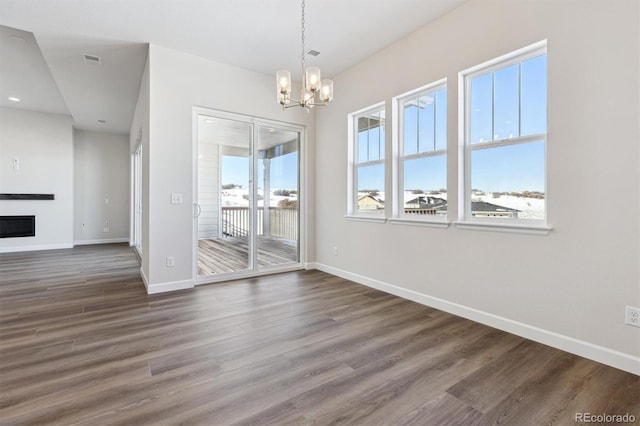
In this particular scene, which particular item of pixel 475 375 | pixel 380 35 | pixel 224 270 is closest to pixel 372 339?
pixel 475 375

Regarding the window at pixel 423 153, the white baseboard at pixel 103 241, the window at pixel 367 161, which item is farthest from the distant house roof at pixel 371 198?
the white baseboard at pixel 103 241

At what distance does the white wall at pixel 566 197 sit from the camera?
206 cm

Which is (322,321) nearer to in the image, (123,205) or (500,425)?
(500,425)

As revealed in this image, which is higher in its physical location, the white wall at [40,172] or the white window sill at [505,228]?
the white wall at [40,172]

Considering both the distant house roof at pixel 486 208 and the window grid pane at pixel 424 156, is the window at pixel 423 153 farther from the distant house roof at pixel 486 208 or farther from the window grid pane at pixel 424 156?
the distant house roof at pixel 486 208

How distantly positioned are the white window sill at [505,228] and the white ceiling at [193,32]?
2240 mm

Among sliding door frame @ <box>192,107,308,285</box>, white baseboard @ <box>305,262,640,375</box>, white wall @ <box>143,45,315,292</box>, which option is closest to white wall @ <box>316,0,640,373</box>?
white baseboard @ <box>305,262,640,375</box>

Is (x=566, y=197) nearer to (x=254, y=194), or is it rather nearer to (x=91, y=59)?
(x=254, y=194)

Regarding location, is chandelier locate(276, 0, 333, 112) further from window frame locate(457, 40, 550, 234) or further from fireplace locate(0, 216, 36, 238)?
fireplace locate(0, 216, 36, 238)

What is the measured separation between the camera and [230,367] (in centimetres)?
208

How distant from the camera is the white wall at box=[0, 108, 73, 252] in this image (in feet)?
21.8

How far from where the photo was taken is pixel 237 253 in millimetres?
4730

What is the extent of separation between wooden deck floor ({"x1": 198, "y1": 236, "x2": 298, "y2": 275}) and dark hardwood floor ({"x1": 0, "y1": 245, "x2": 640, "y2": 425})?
0.99 meters

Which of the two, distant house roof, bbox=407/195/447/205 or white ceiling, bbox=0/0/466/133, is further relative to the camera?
distant house roof, bbox=407/195/447/205
